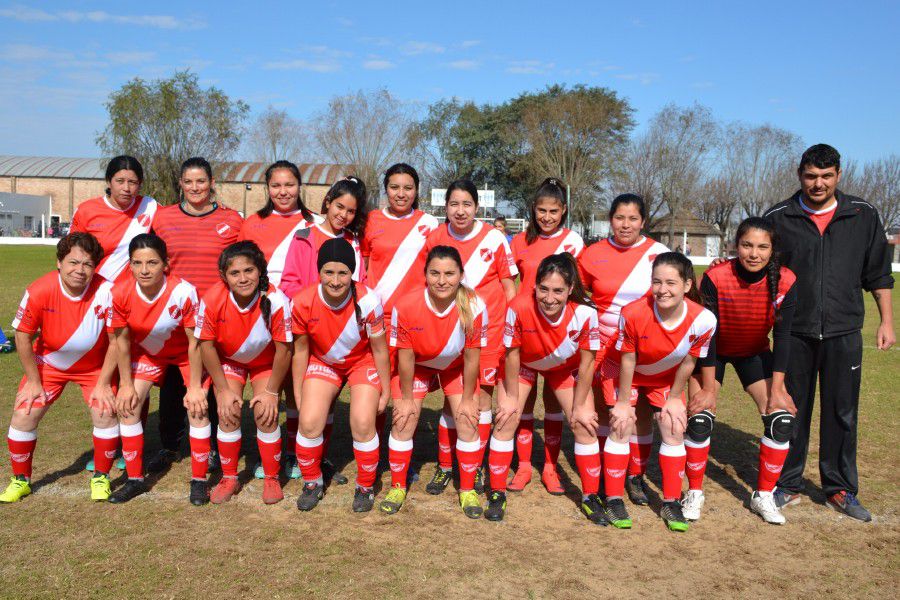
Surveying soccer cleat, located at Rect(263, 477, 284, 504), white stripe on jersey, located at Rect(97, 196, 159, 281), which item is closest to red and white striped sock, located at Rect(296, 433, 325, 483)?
soccer cleat, located at Rect(263, 477, 284, 504)

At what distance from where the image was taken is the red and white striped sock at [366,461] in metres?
4.47

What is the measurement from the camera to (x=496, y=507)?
14.4 feet

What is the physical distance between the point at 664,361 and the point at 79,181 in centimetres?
6804

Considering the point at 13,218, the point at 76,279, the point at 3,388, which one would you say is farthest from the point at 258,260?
the point at 13,218

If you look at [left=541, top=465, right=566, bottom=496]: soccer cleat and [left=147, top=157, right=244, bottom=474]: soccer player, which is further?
[left=147, top=157, right=244, bottom=474]: soccer player

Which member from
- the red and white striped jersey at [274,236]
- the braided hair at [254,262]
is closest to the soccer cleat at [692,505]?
the braided hair at [254,262]

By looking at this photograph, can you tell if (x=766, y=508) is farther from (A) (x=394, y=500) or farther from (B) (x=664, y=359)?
(A) (x=394, y=500)

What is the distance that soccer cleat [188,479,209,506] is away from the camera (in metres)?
4.44

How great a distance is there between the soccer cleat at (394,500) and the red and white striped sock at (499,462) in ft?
2.00

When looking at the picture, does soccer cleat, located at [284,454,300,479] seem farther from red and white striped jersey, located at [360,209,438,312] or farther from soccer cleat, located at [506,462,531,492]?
soccer cleat, located at [506,462,531,492]

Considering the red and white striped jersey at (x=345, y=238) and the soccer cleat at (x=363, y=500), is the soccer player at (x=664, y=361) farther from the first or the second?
the red and white striped jersey at (x=345, y=238)

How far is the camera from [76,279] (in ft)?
14.5

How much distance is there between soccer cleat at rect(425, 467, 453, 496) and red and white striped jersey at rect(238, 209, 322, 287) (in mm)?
1868

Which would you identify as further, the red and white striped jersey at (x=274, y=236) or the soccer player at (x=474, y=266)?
the red and white striped jersey at (x=274, y=236)
